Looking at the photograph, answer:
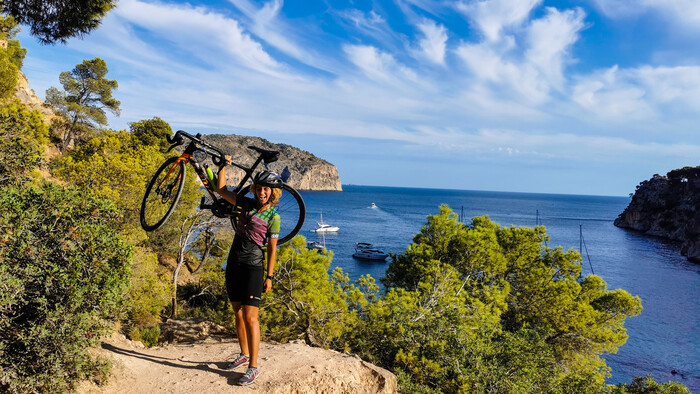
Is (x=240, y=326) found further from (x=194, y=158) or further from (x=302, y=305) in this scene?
(x=302, y=305)

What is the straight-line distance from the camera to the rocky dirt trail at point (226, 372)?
251 inches

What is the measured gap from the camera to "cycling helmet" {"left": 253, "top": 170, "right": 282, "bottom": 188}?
576cm

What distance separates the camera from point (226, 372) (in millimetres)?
A: 6840

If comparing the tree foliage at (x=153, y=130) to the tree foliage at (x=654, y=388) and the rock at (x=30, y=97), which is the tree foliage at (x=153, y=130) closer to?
the rock at (x=30, y=97)

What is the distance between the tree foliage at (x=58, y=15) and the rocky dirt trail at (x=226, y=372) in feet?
27.3

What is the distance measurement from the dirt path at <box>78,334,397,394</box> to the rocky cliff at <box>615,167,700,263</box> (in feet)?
296

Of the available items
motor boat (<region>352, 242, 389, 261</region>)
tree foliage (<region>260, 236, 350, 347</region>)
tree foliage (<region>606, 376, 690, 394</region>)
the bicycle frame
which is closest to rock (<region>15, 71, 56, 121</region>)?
tree foliage (<region>260, 236, 350, 347</region>)

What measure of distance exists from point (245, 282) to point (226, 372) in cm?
208

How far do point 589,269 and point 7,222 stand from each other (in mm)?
72520

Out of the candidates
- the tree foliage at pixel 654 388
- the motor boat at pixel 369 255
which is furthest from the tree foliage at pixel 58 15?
the motor boat at pixel 369 255

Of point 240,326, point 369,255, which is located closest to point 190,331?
point 240,326

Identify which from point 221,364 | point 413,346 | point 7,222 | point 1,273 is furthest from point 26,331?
point 413,346

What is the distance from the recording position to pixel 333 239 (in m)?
80.1

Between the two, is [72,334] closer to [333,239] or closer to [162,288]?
[162,288]
